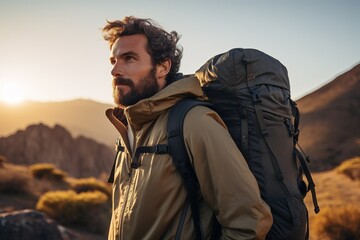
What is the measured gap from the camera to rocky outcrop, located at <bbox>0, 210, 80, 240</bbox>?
17.5 ft

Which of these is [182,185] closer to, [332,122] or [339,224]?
[339,224]

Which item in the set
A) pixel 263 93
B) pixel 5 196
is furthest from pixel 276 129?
pixel 5 196

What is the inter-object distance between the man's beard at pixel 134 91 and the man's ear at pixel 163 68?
0.33 ft

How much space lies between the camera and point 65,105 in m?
158

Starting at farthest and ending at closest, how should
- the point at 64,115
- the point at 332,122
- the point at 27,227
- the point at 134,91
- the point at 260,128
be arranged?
1. the point at 64,115
2. the point at 332,122
3. the point at 27,227
4. the point at 134,91
5. the point at 260,128

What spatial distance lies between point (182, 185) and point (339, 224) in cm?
625

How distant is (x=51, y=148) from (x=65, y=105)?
13275 centimetres

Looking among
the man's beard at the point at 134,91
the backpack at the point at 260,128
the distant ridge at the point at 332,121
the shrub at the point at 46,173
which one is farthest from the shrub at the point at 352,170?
the man's beard at the point at 134,91

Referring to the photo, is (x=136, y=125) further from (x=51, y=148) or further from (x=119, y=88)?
(x=51, y=148)

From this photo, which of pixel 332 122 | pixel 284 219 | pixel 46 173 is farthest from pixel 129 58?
pixel 332 122

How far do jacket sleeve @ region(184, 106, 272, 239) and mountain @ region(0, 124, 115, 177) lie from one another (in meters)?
29.7

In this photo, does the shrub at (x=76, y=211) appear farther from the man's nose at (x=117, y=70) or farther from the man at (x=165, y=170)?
the man's nose at (x=117, y=70)

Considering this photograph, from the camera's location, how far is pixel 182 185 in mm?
1882

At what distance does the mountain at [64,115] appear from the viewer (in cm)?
13412
